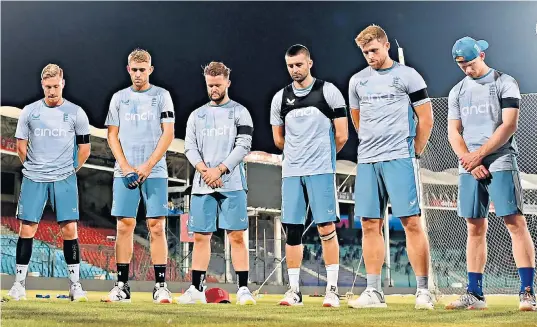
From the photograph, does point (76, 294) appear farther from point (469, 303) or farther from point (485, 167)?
point (485, 167)

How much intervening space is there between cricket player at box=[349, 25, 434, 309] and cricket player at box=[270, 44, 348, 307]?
0.26 metres

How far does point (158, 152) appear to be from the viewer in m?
4.98

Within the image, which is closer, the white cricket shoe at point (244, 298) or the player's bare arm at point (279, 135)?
the white cricket shoe at point (244, 298)

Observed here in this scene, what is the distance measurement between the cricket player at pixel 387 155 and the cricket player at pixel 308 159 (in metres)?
0.26

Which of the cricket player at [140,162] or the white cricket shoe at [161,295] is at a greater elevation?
the cricket player at [140,162]

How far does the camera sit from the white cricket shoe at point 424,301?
4.12 meters

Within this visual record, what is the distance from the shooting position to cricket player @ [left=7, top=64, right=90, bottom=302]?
5.14 m

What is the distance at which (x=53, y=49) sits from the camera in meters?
6.40

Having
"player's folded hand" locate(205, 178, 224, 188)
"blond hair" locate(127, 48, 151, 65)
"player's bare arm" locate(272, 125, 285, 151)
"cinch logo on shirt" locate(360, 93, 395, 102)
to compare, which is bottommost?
"player's folded hand" locate(205, 178, 224, 188)

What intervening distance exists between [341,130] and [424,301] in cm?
126

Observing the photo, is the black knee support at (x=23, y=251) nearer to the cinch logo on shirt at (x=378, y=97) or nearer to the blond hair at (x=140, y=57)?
the blond hair at (x=140, y=57)

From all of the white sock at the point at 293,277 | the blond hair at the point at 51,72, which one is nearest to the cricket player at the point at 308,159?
the white sock at the point at 293,277

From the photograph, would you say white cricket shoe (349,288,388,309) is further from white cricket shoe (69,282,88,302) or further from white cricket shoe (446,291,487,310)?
white cricket shoe (69,282,88,302)

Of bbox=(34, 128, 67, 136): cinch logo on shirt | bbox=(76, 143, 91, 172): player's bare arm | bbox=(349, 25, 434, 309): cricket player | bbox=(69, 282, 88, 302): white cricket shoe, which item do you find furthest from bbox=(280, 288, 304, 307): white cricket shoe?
bbox=(34, 128, 67, 136): cinch logo on shirt
